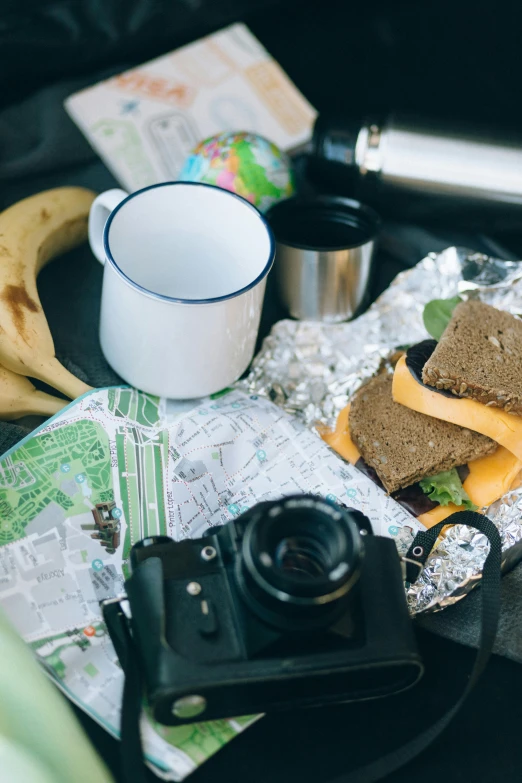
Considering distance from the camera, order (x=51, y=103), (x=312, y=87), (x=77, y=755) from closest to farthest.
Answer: (x=77, y=755) → (x=51, y=103) → (x=312, y=87)

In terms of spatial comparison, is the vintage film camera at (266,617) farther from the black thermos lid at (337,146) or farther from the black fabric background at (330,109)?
the black thermos lid at (337,146)

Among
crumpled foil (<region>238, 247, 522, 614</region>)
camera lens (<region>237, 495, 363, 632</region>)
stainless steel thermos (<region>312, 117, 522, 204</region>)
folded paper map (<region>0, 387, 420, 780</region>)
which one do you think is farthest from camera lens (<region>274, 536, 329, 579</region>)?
stainless steel thermos (<region>312, 117, 522, 204</region>)

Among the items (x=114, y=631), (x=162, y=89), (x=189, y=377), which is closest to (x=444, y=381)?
(x=189, y=377)

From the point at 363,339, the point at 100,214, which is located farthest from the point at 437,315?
the point at 100,214

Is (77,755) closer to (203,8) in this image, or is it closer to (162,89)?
(162,89)

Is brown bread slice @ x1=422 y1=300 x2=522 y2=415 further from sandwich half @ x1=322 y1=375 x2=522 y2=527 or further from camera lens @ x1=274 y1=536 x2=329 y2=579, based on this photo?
camera lens @ x1=274 y1=536 x2=329 y2=579

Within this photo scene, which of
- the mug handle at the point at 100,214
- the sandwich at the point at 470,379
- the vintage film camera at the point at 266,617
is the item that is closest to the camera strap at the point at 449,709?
the vintage film camera at the point at 266,617
